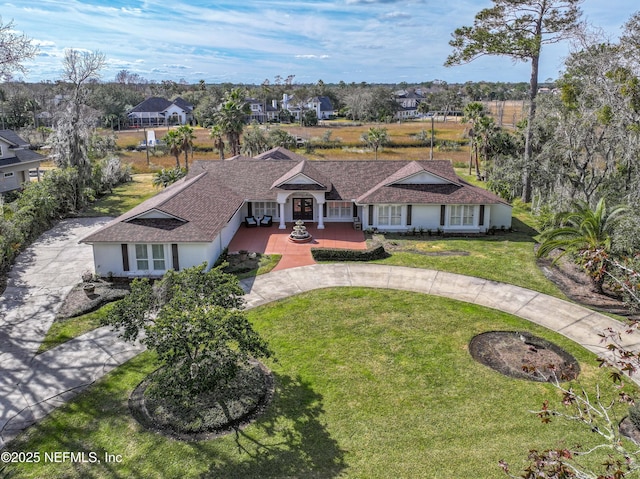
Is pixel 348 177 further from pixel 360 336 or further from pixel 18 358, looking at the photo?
pixel 18 358

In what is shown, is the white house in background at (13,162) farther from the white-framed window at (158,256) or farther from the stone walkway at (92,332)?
the white-framed window at (158,256)

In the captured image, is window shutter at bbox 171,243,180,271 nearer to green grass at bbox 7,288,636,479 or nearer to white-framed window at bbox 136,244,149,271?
white-framed window at bbox 136,244,149,271

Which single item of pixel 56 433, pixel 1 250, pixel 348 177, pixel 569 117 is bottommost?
pixel 56 433

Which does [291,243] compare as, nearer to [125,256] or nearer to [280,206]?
[280,206]

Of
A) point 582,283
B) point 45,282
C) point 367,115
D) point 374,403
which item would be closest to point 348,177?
point 582,283

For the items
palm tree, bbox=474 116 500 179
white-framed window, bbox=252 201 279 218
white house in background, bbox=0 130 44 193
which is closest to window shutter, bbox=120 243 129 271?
white-framed window, bbox=252 201 279 218

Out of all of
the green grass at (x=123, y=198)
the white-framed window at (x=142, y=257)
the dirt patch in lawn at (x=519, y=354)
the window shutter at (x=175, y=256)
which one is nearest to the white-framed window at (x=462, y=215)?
the dirt patch in lawn at (x=519, y=354)
